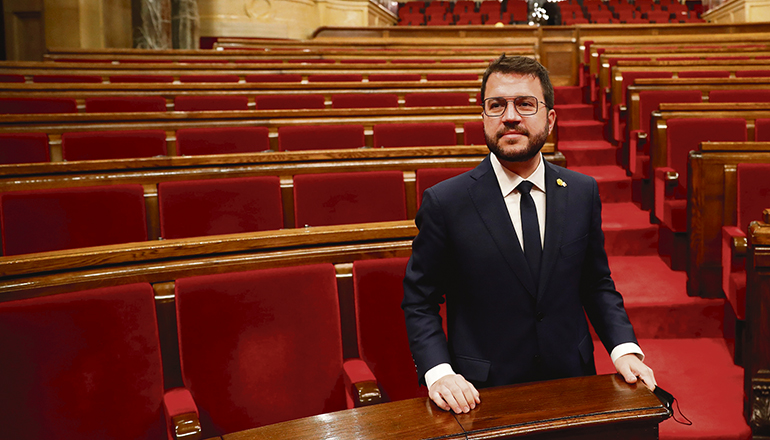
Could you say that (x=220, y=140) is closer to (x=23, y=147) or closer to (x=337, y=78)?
(x=23, y=147)

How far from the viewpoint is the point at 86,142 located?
74 cm

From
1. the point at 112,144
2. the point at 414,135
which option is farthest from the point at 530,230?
the point at 112,144

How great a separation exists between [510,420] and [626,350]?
0.30 ft

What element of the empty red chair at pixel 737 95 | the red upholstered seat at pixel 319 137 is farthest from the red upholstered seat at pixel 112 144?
the empty red chair at pixel 737 95

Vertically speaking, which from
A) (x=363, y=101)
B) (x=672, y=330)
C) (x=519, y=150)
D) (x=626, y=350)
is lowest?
(x=672, y=330)

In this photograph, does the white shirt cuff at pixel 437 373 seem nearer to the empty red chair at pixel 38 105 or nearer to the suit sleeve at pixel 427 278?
the suit sleeve at pixel 427 278

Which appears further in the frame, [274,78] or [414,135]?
[274,78]

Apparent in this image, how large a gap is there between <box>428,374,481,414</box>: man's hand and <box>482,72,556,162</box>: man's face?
0.12 meters

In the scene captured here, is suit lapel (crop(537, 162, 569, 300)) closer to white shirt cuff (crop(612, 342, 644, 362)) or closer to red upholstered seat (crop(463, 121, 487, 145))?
white shirt cuff (crop(612, 342, 644, 362))

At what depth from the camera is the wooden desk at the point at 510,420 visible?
0.78 feet

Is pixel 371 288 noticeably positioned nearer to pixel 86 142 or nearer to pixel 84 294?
pixel 84 294

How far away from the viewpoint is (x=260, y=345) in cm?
36

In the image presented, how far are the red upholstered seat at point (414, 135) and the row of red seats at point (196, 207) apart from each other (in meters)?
0.21

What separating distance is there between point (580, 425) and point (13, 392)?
29 cm
